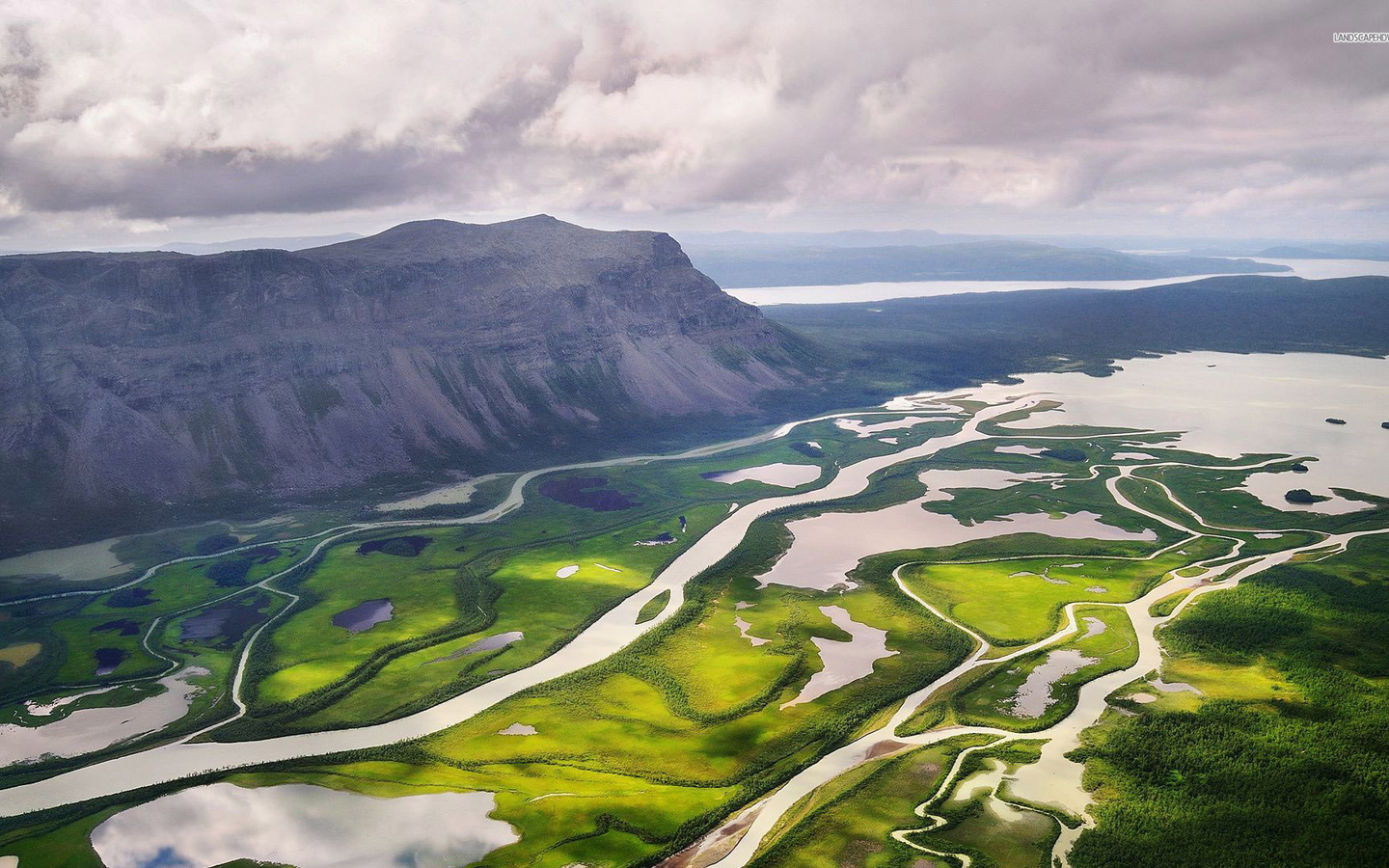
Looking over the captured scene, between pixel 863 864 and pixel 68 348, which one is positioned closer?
pixel 863 864

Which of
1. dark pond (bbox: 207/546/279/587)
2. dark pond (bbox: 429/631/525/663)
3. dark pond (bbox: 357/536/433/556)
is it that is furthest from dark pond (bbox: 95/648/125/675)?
dark pond (bbox: 357/536/433/556)

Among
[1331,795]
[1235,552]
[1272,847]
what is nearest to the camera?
[1272,847]

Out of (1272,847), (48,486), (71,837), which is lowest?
(1272,847)

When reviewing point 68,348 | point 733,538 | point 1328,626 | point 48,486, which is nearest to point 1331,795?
point 1328,626

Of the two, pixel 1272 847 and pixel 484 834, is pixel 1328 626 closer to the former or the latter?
pixel 1272 847

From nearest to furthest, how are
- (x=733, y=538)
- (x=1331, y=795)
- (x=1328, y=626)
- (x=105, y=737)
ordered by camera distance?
(x=1331, y=795) < (x=105, y=737) < (x=1328, y=626) < (x=733, y=538)

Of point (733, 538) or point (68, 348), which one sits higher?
point (68, 348)

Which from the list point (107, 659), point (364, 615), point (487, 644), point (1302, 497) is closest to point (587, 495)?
point (364, 615)

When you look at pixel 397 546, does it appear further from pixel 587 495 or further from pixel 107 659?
pixel 107 659
